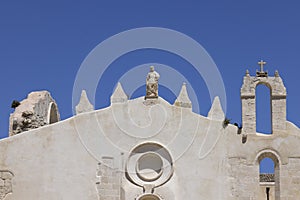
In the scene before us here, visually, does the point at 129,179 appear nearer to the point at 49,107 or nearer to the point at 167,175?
the point at 167,175

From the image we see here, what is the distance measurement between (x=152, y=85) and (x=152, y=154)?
2.73 meters

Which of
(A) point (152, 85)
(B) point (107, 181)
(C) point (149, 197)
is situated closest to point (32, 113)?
(B) point (107, 181)

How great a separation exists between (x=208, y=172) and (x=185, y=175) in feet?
2.92

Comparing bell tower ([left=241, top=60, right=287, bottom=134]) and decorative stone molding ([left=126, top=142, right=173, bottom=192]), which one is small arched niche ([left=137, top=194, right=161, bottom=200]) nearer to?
decorative stone molding ([left=126, top=142, right=173, bottom=192])

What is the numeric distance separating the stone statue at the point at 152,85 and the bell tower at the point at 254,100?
134 inches

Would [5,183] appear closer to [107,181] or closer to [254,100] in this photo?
[107,181]

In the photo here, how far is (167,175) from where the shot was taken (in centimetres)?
2489

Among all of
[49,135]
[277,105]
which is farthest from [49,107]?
[277,105]

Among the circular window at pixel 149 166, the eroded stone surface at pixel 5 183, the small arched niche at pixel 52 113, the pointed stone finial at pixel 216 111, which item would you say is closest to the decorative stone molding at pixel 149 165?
the circular window at pixel 149 166

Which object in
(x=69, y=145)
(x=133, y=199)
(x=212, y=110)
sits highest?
(x=212, y=110)

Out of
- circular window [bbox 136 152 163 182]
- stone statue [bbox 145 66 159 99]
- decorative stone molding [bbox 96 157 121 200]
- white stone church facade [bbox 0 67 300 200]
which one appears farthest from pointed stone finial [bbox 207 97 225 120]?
decorative stone molding [bbox 96 157 121 200]

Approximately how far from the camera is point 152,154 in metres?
25.2

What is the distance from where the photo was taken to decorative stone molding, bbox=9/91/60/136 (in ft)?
88.2

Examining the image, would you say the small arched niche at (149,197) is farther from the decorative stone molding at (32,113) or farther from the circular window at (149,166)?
the decorative stone molding at (32,113)
